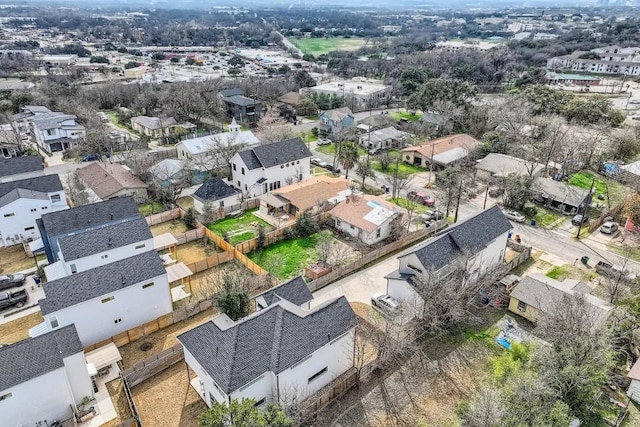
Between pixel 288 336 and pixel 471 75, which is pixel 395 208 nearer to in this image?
pixel 288 336

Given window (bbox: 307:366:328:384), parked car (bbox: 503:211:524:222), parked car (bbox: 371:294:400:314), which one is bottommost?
parked car (bbox: 503:211:524:222)

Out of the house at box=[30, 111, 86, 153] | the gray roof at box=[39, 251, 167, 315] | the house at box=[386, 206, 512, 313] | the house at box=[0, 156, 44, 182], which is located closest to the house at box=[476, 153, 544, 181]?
the house at box=[386, 206, 512, 313]

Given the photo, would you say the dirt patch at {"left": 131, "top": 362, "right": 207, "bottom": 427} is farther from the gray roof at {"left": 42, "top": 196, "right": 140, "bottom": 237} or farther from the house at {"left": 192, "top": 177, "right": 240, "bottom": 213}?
the house at {"left": 192, "top": 177, "right": 240, "bottom": 213}

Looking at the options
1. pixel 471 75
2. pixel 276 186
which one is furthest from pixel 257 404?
pixel 471 75

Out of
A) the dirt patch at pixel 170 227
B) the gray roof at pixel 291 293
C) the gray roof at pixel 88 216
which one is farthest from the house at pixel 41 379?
the dirt patch at pixel 170 227

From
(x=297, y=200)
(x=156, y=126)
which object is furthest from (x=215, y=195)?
(x=156, y=126)
